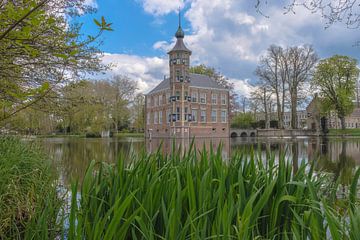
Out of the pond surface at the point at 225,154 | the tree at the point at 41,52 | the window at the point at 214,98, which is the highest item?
the window at the point at 214,98

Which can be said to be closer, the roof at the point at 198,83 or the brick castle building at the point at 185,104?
the brick castle building at the point at 185,104

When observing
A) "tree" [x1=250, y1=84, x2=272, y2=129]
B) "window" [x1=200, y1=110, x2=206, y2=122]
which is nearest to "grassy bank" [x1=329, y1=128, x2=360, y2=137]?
"tree" [x1=250, y1=84, x2=272, y2=129]

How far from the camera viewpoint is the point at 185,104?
134 ft

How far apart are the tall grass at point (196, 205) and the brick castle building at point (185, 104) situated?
3516 cm

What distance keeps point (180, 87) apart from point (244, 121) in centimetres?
1728

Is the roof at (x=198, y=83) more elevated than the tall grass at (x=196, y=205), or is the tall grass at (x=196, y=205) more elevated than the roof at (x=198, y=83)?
the roof at (x=198, y=83)

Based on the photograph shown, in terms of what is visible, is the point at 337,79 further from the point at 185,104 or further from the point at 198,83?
the point at 185,104

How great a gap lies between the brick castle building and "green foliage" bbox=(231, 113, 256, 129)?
6.19m

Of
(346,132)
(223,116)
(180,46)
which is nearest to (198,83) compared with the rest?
(180,46)

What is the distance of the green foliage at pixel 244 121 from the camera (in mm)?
51000

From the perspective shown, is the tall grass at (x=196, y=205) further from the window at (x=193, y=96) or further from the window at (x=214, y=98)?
the window at (x=214, y=98)

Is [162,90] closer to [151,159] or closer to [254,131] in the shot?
[254,131]

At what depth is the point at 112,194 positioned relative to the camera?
7.38ft

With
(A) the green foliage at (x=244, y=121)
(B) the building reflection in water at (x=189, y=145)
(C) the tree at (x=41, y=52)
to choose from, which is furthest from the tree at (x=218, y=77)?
(C) the tree at (x=41, y=52)
